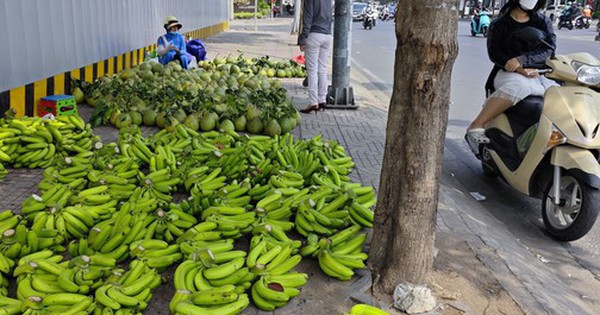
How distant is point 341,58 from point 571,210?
4906 millimetres

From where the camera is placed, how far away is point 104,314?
8.62ft

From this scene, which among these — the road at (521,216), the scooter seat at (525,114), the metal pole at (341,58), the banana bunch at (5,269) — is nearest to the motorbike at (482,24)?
the road at (521,216)

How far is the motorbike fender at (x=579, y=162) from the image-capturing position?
409 centimetres

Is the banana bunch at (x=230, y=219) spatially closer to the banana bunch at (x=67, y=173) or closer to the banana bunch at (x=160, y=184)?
the banana bunch at (x=160, y=184)

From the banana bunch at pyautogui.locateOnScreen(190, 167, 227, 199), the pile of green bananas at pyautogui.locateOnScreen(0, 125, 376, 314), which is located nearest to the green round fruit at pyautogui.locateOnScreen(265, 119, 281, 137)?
the pile of green bananas at pyautogui.locateOnScreen(0, 125, 376, 314)

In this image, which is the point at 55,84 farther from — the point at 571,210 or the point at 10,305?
the point at 571,210

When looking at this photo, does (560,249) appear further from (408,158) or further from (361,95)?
(361,95)

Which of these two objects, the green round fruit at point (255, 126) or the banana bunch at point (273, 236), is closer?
the banana bunch at point (273, 236)

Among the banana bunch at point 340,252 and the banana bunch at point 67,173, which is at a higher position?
the banana bunch at point 67,173

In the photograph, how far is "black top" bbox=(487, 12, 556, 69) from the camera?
208 inches

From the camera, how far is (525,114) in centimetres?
510

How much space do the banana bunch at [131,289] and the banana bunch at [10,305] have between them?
14.7 inches

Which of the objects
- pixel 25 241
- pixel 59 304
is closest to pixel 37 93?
pixel 25 241

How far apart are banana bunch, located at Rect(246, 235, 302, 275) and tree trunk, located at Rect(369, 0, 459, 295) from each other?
51 centimetres
